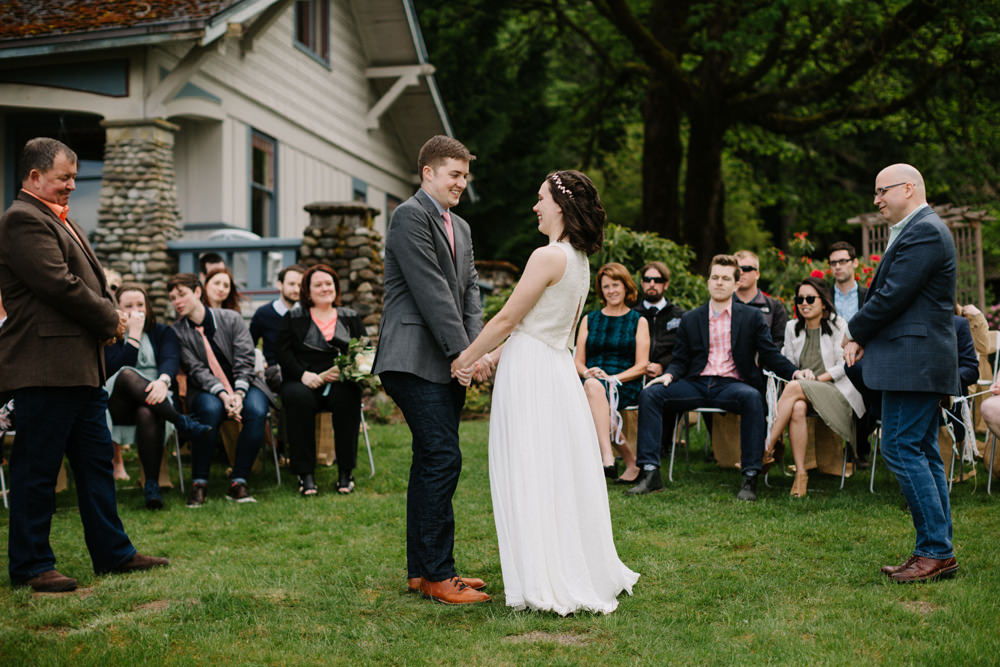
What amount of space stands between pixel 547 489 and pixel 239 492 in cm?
374

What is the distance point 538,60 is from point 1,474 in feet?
62.9

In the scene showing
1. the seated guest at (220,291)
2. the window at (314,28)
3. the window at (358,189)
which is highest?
the window at (314,28)

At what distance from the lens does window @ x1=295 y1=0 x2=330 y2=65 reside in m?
15.9

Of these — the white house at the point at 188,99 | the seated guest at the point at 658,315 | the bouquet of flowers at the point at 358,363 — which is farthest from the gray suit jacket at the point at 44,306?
the white house at the point at 188,99

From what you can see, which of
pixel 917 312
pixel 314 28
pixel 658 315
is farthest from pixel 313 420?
pixel 314 28

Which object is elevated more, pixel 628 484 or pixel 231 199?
pixel 231 199

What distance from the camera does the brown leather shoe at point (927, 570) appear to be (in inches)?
182

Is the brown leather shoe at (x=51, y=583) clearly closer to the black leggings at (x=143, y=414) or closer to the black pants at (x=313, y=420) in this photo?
the black leggings at (x=143, y=414)

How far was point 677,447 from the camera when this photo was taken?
9.16 m

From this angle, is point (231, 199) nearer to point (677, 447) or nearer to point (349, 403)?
point (349, 403)

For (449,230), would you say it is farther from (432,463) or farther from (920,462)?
(920,462)

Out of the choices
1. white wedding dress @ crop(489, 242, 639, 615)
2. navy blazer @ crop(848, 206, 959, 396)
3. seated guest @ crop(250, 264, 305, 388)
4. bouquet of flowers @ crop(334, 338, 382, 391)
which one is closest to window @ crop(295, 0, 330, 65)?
seated guest @ crop(250, 264, 305, 388)

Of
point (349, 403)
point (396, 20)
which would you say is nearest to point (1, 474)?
point (349, 403)

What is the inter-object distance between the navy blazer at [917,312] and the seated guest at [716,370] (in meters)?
2.35
